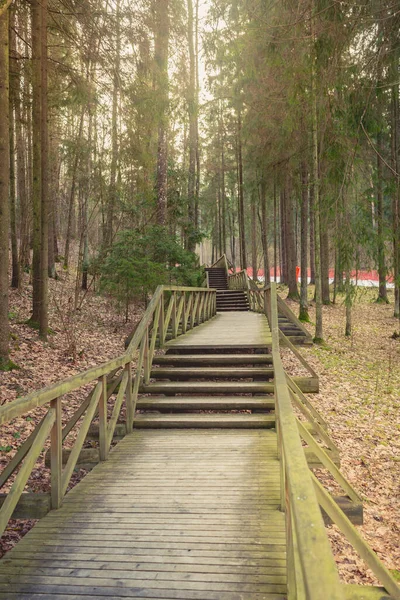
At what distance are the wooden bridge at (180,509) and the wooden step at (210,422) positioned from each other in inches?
0.6

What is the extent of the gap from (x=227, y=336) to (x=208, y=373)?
2.19 m

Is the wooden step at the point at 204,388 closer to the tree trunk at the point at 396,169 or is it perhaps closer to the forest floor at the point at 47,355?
A: the forest floor at the point at 47,355

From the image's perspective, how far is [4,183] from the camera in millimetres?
7152

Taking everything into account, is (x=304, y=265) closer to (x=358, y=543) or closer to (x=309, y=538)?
(x=358, y=543)

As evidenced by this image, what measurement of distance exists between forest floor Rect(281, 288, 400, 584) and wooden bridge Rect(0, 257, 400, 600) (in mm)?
433

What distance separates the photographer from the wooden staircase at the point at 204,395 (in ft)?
18.6

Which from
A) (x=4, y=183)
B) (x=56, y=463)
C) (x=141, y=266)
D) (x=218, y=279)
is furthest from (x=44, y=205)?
(x=218, y=279)

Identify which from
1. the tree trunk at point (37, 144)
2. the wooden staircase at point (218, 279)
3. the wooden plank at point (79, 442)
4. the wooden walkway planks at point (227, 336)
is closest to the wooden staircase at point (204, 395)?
the wooden walkway planks at point (227, 336)

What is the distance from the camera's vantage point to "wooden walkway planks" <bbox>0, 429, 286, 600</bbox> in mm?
2527

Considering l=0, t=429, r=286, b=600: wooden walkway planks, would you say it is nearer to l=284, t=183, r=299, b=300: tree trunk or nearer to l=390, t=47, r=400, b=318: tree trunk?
l=390, t=47, r=400, b=318: tree trunk

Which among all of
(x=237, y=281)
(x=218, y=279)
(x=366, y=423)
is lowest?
(x=366, y=423)

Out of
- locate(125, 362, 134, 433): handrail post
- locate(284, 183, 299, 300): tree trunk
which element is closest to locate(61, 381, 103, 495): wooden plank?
locate(125, 362, 134, 433): handrail post

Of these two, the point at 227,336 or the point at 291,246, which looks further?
the point at 291,246

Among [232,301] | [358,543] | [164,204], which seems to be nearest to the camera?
[358,543]
